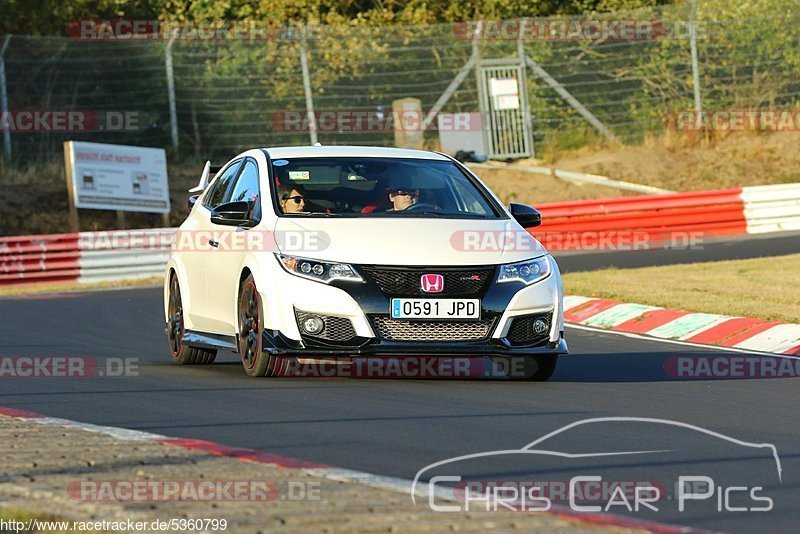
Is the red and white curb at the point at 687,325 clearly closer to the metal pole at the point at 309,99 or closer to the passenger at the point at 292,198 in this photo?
the passenger at the point at 292,198

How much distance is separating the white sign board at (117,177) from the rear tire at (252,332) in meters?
18.5

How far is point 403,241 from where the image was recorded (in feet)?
35.1

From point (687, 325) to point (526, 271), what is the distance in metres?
5.06

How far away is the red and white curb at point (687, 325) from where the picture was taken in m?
14.3

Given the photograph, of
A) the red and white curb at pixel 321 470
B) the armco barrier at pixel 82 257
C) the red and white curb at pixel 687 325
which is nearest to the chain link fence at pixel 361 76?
the armco barrier at pixel 82 257

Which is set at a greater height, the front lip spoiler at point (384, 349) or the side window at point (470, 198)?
the side window at point (470, 198)

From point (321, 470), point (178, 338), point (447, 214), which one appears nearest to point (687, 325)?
point (447, 214)

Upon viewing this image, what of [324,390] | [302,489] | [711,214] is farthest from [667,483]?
[711,214]

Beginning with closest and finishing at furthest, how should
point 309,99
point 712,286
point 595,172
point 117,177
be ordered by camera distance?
point 712,286, point 117,177, point 309,99, point 595,172

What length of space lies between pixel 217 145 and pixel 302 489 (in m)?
25.1

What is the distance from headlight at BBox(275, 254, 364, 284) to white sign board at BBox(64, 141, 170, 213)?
62.9 ft

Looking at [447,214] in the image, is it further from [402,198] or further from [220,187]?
[220,187]

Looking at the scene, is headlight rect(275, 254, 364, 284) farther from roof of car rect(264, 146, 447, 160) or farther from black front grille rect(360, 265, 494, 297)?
roof of car rect(264, 146, 447, 160)

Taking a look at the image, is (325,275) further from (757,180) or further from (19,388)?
(757,180)
